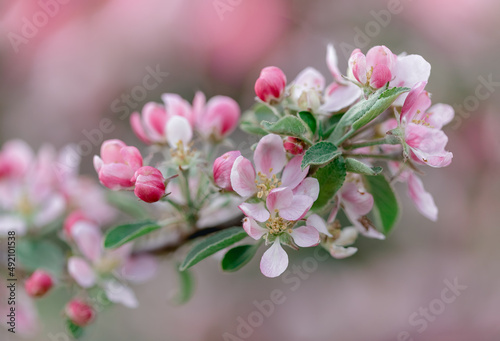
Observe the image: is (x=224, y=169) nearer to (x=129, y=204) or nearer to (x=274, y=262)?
(x=274, y=262)

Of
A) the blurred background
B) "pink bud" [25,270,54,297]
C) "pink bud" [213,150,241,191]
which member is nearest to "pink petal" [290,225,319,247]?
"pink bud" [213,150,241,191]

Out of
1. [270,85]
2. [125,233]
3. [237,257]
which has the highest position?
[270,85]

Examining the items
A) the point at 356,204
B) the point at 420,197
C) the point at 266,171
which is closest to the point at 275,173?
the point at 266,171

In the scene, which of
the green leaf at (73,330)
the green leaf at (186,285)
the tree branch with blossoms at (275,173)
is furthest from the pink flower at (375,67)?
the green leaf at (73,330)

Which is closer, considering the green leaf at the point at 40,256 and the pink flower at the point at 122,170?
the pink flower at the point at 122,170

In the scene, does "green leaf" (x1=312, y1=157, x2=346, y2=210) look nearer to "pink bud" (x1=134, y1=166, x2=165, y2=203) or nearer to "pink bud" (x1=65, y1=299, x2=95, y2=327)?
"pink bud" (x1=134, y1=166, x2=165, y2=203)

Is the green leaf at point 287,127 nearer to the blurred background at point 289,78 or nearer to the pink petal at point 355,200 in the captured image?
the pink petal at point 355,200

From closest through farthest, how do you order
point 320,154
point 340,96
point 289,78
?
point 320,154
point 340,96
point 289,78
